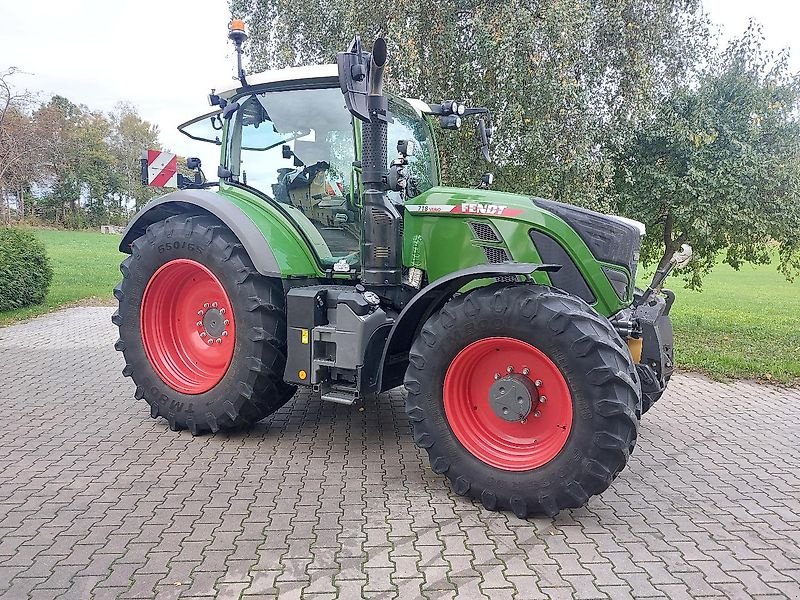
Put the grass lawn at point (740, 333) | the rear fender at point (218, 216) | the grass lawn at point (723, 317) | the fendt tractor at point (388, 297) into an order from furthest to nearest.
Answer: the grass lawn at point (723, 317), the grass lawn at point (740, 333), the rear fender at point (218, 216), the fendt tractor at point (388, 297)

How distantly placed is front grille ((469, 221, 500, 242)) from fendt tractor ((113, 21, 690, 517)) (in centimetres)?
1

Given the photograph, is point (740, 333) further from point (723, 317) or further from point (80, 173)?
point (80, 173)

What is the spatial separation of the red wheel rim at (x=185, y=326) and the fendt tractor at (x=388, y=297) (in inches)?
0.6

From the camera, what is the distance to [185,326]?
5.18m

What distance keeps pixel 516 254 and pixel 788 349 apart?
6.53 metres

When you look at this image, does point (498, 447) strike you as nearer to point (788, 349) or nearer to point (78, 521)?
point (78, 521)

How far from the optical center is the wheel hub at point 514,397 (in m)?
3.62

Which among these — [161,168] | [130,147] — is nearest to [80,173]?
[130,147]

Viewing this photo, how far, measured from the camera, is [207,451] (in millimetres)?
4523

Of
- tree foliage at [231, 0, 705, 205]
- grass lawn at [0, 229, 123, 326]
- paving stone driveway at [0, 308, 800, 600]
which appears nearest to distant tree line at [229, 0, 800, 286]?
tree foliage at [231, 0, 705, 205]

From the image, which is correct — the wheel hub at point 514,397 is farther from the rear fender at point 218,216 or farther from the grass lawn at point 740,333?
the grass lawn at point 740,333

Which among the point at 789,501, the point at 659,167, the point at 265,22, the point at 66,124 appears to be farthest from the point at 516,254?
the point at 66,124

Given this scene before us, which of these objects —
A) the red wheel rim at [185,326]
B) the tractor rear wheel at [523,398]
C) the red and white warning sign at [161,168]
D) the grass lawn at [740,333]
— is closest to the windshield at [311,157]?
the red wheel rim at [185,326]

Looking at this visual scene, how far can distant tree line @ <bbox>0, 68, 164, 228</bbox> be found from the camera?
4300cm
